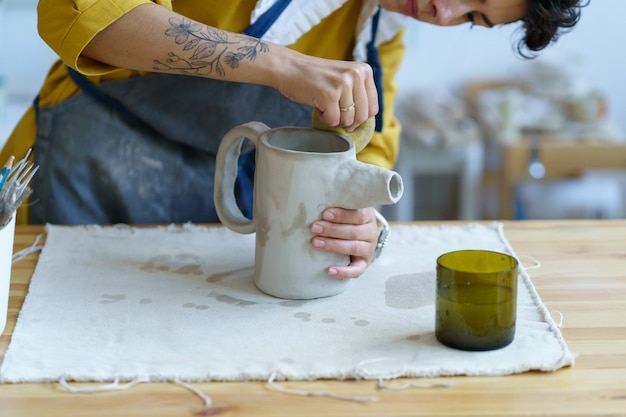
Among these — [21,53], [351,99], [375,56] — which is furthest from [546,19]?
[21,53]

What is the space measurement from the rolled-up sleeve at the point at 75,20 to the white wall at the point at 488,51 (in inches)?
73.3

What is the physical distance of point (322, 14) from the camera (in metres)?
1.13

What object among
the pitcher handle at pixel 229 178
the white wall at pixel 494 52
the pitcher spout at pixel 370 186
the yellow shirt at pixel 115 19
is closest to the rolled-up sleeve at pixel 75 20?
the yellow shirt at pixel 115 19

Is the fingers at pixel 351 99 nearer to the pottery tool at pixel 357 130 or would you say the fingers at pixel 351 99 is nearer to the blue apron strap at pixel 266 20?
the pottery tool at pixel 357 130

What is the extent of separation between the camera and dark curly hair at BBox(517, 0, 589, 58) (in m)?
1.04

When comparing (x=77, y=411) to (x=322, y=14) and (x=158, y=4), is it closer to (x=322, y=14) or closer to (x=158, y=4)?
(x=158, y=4)

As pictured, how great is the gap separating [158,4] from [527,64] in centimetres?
190

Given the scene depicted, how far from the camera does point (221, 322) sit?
84cm

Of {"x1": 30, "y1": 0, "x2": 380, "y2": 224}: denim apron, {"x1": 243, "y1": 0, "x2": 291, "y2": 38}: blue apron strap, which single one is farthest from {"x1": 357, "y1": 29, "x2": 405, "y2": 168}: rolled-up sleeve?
{"x1": 243, "y1": 0, "x2": 291, "y2": 38}: blue apron strap

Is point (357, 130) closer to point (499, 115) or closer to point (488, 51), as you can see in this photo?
point (499, 115)

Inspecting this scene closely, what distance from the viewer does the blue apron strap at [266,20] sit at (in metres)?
1.08

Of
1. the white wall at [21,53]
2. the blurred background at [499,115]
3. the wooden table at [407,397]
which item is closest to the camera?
the wooden table at [407,397]

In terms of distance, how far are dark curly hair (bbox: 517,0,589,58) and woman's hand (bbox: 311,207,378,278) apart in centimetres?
36

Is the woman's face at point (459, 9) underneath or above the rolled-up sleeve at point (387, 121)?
above
